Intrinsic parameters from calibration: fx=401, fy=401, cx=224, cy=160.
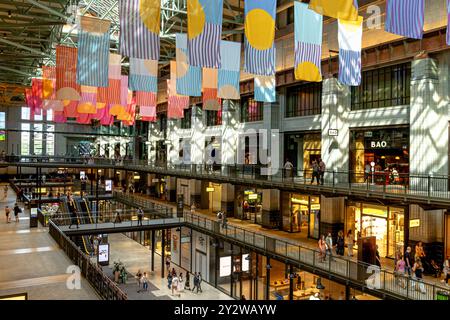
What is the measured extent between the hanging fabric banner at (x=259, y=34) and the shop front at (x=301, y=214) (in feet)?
41.8

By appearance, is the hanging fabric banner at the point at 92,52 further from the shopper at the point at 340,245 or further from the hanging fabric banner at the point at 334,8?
the shopper at the point at 340,245

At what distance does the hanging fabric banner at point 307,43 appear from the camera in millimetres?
16797

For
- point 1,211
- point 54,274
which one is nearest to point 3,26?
point 1,211

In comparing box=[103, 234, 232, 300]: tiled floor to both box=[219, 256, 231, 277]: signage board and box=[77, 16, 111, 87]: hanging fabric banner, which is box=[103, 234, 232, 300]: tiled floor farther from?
box=[77, 16, 111, 87]: hanging fabric banner

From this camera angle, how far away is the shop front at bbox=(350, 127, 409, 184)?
70.9ft

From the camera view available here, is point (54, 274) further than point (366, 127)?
No

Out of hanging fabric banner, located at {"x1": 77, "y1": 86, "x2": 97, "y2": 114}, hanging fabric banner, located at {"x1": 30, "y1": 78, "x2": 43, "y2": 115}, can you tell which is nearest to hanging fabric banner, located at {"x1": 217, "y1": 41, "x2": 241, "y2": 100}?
hanging fabric banner, located at {"x1": 77, "y1": 86, "x2": 97, "y2": 114}

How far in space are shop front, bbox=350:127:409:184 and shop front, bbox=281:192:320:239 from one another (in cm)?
384

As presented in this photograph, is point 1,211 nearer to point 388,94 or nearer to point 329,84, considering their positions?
point 329,84

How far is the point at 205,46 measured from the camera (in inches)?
582

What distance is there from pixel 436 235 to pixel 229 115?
69.0 ft

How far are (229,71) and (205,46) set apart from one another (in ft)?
20.7

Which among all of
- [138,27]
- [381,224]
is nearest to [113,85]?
[138,27]
